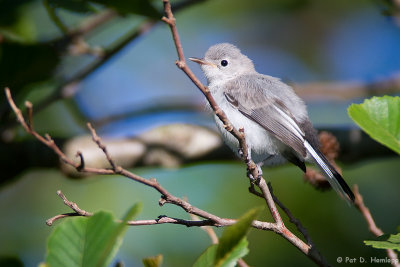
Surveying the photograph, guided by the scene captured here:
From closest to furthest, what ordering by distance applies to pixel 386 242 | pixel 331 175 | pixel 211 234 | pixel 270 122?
pixel 386 242, pixel 211 234, pixel 331 175, pixel 270 122

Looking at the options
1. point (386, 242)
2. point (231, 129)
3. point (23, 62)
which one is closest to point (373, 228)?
point (386, 242)

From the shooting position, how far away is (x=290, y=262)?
2.84 meters

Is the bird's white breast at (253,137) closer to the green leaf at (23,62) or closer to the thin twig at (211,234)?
the thin twig at (211,234)

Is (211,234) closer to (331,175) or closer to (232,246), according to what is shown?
(232,246)

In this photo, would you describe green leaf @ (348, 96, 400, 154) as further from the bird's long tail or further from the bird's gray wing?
the bird's gray wing

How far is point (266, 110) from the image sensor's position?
→ 8.27ft

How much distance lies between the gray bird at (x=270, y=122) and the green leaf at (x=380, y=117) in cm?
82

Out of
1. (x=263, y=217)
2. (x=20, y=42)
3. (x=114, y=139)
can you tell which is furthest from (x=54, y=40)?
(x=263, y=217)

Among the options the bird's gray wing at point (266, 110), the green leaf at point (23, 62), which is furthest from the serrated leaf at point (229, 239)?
the green leaf at point (23, 62)

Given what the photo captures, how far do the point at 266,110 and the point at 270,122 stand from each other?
9cm

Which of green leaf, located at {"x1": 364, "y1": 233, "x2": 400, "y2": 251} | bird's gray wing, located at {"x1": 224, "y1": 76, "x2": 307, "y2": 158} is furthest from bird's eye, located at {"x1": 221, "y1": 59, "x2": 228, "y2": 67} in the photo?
green leaf, located at {"x1": 364, "y1": 233, "x2": 400, "y2": 251}

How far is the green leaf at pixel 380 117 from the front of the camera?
4.38 ft

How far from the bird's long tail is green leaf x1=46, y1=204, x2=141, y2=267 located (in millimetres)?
1260

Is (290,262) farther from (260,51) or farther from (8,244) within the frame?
(260,51)
